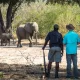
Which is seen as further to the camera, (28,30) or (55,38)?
(28,30)

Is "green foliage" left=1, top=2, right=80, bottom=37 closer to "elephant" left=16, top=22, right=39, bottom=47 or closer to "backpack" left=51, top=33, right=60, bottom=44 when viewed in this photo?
"elephant" left=16, top=22, right=39, bottom=47

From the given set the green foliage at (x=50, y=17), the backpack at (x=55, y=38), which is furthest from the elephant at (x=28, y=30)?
the backpack at (x=55, y=38)

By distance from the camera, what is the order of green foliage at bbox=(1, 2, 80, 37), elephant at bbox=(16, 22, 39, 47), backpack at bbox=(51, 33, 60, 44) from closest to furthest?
backpack at bbox=(51, 33, 60, 44) → elephant at bbox=(16, 22, 39, 47) → green foliage at bbox=(1, 2, 80, 37)

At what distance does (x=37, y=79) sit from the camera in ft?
42.2

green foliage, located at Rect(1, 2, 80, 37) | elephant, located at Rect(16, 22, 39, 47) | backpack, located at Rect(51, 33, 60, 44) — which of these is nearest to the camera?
backpack, located at Rect(51, 33, 60, 44)

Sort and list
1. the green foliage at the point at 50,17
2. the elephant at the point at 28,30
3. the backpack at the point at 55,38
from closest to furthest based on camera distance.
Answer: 1. the backpack at the point at 55,38
2. the elephant at the point at 28,30
3. the green foliage at the point at 50,17

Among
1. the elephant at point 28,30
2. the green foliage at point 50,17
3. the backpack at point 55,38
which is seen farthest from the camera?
the green foliage at point 50,17

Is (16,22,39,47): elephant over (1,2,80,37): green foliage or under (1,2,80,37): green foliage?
under

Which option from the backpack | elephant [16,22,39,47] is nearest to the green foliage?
elephant [16,22,39,47]

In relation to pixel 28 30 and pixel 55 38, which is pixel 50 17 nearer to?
pixel 28 30

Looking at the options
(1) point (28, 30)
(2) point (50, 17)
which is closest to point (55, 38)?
(1) point (28, 30)

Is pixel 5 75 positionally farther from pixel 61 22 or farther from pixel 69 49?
pixel 61 22

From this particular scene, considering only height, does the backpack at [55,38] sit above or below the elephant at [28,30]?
above

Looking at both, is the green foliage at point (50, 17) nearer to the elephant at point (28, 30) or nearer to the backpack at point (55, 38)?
the elephant at point (28, 30)
